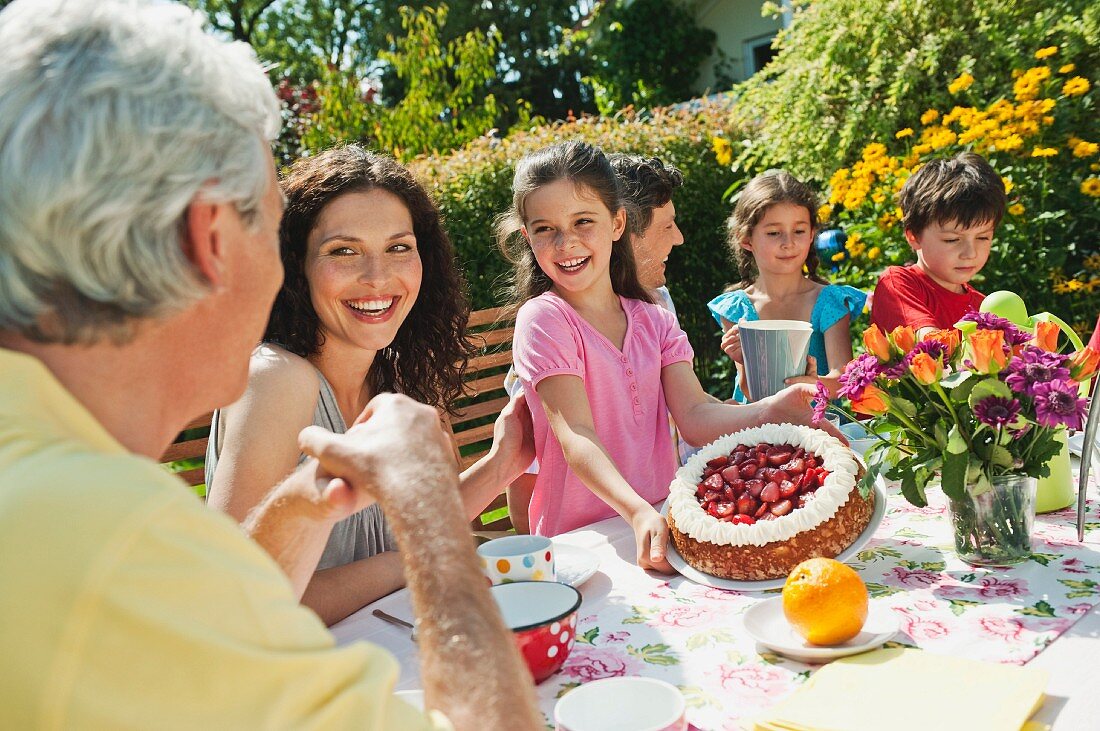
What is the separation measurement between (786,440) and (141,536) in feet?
5.34

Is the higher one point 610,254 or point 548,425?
point 610,254

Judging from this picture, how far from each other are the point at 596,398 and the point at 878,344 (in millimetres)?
1136

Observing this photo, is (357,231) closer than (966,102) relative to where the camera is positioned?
Yes

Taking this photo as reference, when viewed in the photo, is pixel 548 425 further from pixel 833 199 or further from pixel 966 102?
pixel 966 102

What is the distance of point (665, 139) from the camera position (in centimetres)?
765

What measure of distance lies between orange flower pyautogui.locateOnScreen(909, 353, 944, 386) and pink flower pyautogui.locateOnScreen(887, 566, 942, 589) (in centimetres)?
38

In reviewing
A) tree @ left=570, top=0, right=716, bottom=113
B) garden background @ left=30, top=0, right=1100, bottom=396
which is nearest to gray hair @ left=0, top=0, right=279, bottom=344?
garden background @ left=30, top=0, right=1100, bottom=396

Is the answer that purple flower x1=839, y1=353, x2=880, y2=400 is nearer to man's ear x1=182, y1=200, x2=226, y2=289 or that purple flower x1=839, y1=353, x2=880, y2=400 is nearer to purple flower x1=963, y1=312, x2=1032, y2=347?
purple flower x1=963, y1=312, x2=1032, y2=347

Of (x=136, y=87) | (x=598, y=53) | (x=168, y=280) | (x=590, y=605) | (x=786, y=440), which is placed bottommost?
(x=590, y=605)

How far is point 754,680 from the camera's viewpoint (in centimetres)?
144

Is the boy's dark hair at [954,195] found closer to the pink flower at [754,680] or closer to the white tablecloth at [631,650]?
the white tablecloth at [631,650]

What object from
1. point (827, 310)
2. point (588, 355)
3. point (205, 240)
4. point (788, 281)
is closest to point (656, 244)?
point (788, 281)

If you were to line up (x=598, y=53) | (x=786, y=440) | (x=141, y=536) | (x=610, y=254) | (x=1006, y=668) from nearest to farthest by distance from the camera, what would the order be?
(x=141, y=536) → (x=1006, y=668) → (x=786, y=440) → (x=610, y=254) → (x=598, y=53)

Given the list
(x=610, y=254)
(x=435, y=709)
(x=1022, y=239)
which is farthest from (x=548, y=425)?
(x=1022, y=239)
